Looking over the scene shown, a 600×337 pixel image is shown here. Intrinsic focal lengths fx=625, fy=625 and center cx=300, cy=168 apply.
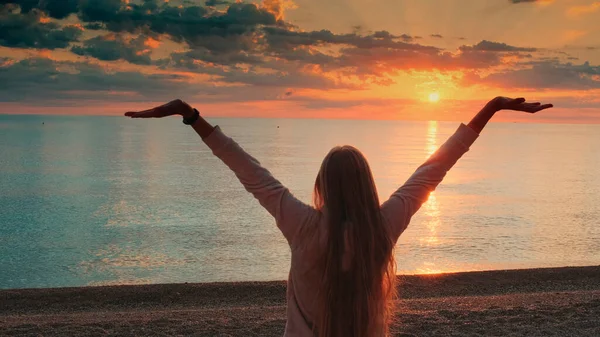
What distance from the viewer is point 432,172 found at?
121 inches

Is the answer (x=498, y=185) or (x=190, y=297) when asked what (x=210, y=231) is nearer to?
(x=190, y=297)

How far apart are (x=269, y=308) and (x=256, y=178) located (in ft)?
34.9

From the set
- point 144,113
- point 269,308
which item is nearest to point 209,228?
point 269,308

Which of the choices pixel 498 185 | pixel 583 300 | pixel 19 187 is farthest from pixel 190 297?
pixel 498 185

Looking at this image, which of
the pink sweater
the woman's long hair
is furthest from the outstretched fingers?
the woman's long hair

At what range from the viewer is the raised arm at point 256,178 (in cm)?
272

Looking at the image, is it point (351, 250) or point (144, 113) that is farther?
point (144, 113)

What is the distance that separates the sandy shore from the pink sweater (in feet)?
24.5

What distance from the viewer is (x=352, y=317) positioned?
2787 mm

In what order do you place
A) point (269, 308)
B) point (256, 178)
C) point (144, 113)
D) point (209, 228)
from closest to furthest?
1. point (256, 178)
2. point (144, 113)
3. point (269, 308)
4. point (209, 228)

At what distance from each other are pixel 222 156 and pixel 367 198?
693mm

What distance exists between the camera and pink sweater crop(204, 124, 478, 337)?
107 inches

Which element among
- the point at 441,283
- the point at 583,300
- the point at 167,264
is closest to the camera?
the point at 583,300

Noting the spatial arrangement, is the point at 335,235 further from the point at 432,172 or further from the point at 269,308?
the point at 269,308
